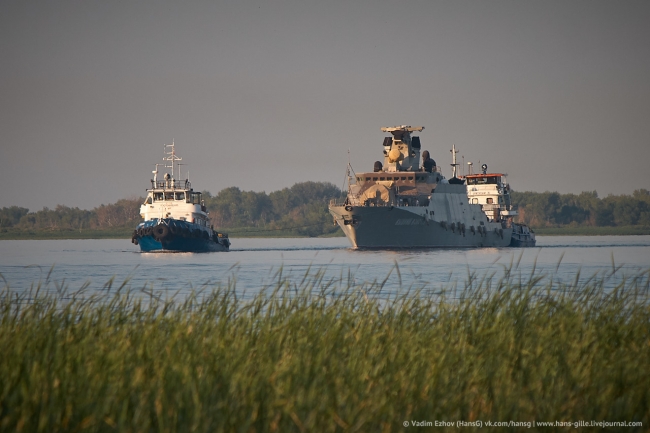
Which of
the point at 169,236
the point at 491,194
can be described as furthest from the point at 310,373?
the point at 491,194

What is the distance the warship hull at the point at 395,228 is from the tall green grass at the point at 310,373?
2478 inches

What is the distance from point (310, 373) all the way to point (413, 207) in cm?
6774

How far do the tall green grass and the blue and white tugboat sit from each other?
61.5 meters

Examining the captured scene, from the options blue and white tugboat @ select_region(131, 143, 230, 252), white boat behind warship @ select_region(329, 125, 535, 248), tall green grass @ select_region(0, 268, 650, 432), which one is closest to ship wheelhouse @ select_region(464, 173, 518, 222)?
white boat behind warship @ select_region(329, 125, 535, 248)

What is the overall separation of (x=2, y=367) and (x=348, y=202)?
73.9 metres

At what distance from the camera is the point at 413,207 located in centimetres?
7831

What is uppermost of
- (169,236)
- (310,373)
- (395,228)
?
(395,228)

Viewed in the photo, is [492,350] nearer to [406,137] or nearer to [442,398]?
[442,398]

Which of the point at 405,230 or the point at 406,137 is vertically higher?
the point at 406,137

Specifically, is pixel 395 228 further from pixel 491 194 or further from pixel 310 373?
pixel 310 373

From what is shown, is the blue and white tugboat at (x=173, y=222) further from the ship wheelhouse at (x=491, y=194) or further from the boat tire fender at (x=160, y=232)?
the ship wheelhouse at (x=491, y=194)

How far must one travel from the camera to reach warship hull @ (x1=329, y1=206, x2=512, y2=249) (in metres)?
77.8

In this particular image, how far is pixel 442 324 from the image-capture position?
14.9 meters

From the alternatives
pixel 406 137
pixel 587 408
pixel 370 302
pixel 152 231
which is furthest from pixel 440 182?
pixel 587 408
